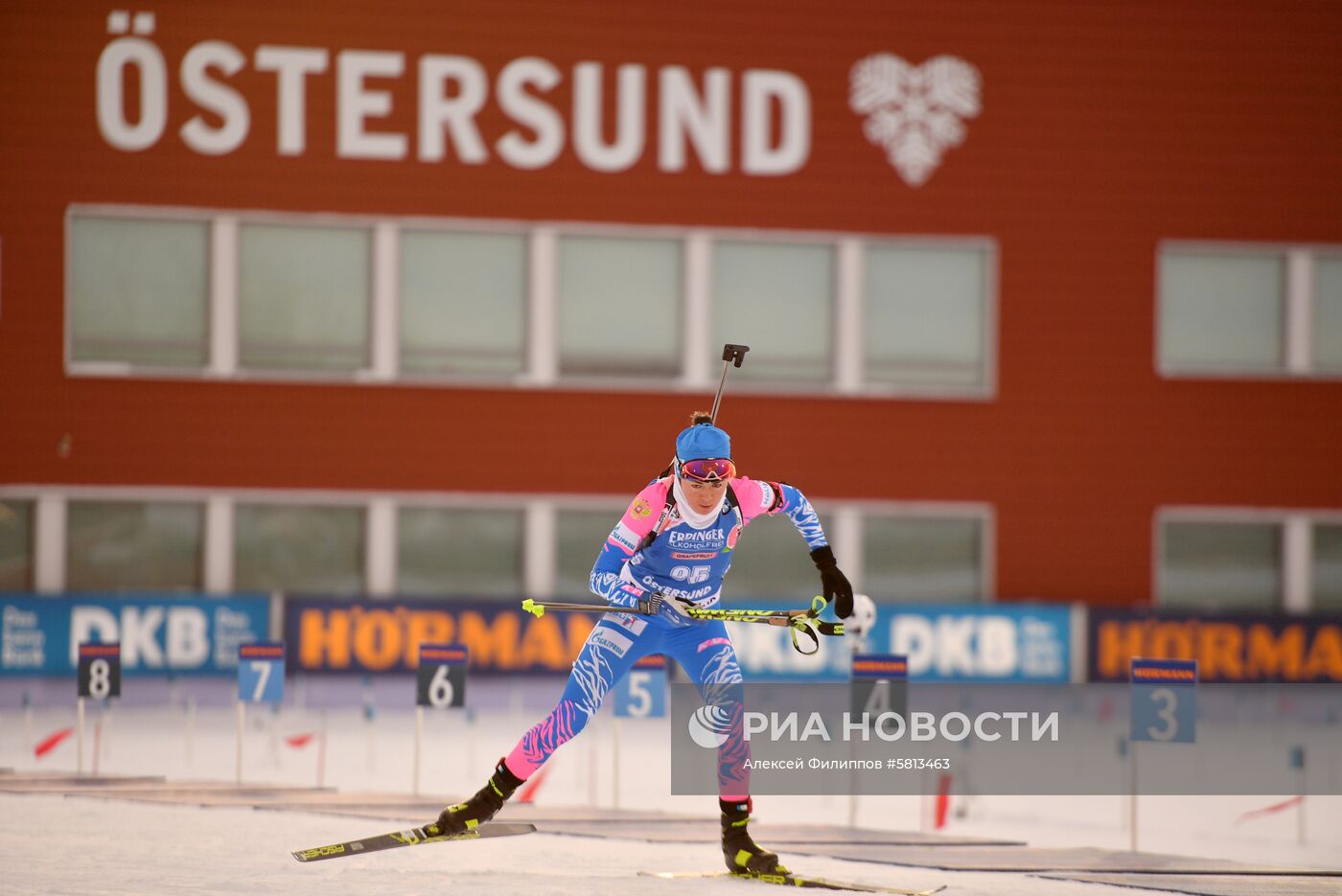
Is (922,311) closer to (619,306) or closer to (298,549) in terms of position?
(619,306)

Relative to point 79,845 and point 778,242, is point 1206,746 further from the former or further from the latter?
point 79,845

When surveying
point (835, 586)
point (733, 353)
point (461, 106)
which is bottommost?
point (835, 586)

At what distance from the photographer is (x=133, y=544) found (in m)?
19.9

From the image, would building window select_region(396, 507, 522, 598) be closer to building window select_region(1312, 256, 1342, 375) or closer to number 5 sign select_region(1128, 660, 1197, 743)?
building window select_region(1312, 256, 1342, 375)

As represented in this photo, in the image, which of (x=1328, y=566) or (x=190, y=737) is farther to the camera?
(x=1328, y=566)

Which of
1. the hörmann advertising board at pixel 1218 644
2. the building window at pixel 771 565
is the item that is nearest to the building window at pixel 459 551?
the building window at pixel 771 565

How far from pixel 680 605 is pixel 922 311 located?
13.3 m

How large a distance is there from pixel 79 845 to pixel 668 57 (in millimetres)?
13792

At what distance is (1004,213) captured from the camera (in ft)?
67.6

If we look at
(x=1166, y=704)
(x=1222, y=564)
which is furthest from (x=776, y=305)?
(x=1166, y=704)

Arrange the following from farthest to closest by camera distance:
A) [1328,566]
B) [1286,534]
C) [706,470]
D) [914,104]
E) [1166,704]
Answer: [1328,566] < [1286,534] < [914,104] < [1166,704] < [706,470]

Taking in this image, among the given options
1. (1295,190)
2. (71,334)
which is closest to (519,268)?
(71,334)

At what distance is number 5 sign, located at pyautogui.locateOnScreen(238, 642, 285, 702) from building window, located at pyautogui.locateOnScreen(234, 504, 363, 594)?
8.68 metres

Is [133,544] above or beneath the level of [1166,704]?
above
